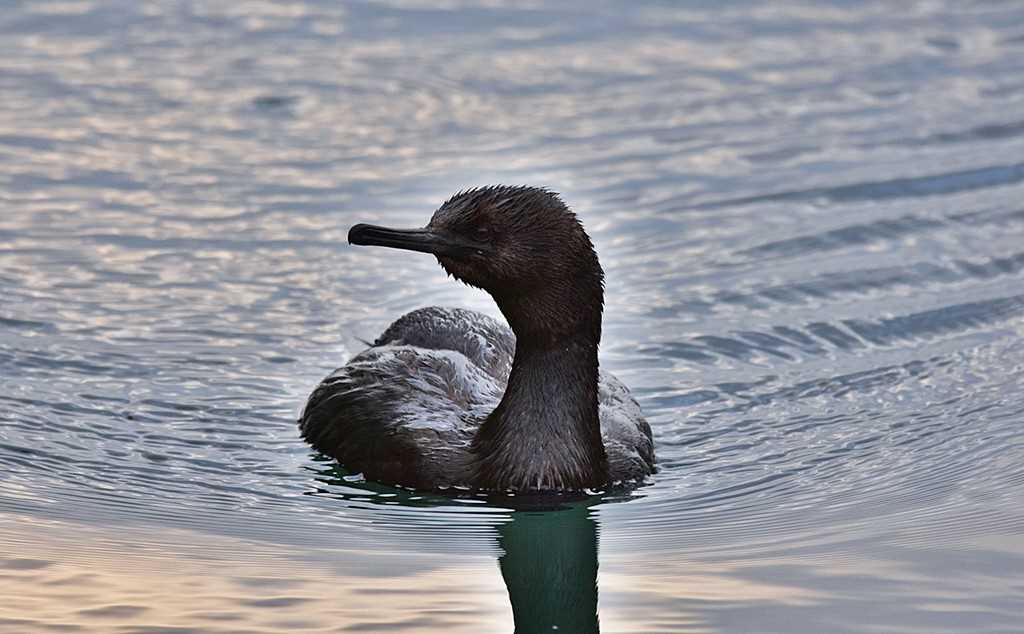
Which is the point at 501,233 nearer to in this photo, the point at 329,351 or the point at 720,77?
the point at 329,351

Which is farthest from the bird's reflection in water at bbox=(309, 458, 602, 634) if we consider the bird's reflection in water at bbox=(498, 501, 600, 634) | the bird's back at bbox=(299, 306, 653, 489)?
the bird's back at bbox=(299, 306, 653, 489)

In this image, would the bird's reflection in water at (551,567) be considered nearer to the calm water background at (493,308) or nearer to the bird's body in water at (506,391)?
the calm water background at (493,308)

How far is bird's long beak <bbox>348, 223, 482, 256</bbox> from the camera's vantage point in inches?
316

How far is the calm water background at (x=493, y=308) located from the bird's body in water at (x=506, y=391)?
172 mm

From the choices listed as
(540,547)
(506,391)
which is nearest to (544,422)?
(506,391)

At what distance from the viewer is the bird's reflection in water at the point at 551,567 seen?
7.30 metres

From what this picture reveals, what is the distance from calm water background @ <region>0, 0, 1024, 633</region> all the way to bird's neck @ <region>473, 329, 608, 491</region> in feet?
0.60

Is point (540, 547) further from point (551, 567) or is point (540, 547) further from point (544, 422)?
point (544, 422)

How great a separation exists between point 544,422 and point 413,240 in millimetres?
939

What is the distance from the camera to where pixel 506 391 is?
8.55 meters

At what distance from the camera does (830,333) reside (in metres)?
10.9

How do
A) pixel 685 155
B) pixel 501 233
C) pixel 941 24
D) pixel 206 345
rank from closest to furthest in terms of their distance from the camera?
1. pixel 501 233
2. pixel 206 345
3. pixel 685 155
4. pixel 941 24

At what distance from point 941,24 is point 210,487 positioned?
31.1 ft

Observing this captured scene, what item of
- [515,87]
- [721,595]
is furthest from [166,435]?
[515,87]
